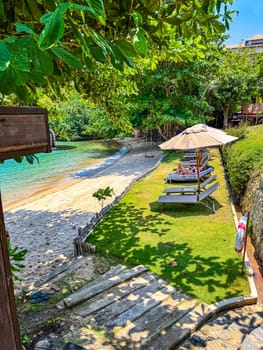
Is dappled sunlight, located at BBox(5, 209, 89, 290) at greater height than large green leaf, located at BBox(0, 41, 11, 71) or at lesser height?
lesser

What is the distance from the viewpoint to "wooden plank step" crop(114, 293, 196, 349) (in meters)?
3.85

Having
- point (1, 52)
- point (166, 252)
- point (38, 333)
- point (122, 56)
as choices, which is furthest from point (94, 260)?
point (1, 52)

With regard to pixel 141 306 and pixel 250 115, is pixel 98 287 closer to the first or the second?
pixel 141 306

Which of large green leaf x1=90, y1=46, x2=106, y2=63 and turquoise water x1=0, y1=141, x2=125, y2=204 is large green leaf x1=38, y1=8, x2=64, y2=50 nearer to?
large green leaf x1=90, y1=46, x2=106, y2=63

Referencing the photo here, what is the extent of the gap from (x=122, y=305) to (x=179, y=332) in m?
1.06

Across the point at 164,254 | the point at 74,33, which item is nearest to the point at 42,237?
the point at 164,254

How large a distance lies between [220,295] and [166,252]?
1.82 metres

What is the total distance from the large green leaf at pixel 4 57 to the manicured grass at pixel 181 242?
4.97 metres

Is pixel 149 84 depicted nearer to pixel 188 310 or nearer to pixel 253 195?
pixel 253 195

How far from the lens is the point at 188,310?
4.45m

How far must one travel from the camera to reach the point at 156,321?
4.17 m

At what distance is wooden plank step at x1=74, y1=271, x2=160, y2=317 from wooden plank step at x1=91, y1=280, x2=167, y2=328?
0.30 ft

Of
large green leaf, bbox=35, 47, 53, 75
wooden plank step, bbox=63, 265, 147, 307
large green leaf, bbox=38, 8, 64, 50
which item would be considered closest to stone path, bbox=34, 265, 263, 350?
wooden plank step, bbox=63, 265, 147, 307

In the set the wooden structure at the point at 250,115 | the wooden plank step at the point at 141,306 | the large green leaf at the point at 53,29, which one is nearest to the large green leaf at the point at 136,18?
the large green leaf at the point at 53,29
